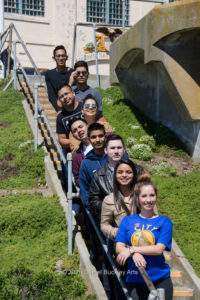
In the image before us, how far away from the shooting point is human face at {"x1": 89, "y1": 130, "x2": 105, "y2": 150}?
457 cm

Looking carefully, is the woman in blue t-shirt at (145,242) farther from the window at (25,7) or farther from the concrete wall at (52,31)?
the window at (25,7)

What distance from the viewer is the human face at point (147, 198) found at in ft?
11.5

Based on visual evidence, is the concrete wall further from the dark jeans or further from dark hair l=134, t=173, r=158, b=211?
the dark jeans

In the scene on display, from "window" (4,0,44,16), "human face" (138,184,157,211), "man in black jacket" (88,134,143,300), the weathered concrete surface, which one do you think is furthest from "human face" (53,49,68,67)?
"window" (4,0,44,16)

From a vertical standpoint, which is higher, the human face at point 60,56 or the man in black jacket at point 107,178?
the human face at point 60,56

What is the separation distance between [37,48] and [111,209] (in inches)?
627

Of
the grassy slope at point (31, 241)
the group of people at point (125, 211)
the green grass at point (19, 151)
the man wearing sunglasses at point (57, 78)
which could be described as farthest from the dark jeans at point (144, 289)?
the man wearing sunglasses at point (57, 78)

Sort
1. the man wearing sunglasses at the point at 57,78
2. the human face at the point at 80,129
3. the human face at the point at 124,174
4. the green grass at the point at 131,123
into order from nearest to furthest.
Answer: the human face at the point at 124,174, the human face at the point at 80,129, the man wearing sunglasses at the point at 57,78, the green grass at the point at 131,123

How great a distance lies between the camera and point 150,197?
139 inches

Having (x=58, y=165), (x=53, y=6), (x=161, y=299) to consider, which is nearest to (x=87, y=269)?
(x=161, y=299)

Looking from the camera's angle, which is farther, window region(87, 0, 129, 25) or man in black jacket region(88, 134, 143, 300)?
window region(87, 0, 129, 25)

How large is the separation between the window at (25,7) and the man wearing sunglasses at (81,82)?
44.0ft

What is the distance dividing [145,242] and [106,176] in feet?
3.07

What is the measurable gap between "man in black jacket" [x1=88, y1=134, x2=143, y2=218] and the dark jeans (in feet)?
2.77
